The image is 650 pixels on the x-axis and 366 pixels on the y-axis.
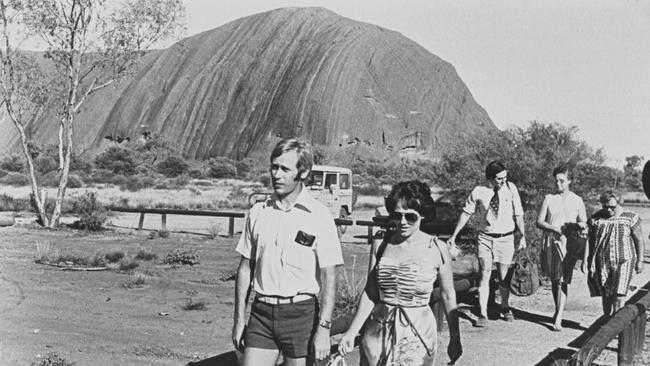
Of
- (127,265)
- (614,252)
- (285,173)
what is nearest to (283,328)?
(285,173)

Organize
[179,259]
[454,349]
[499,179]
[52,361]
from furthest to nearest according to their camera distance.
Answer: [179,259], [499,179], [52,361], [454,349]

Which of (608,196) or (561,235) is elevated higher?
(608,196)

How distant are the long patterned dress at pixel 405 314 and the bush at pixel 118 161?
7264 centimetres

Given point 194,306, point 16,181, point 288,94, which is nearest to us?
point 194,306

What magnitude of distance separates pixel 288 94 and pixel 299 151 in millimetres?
87415

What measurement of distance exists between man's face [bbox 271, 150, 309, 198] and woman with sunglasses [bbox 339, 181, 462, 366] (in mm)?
544

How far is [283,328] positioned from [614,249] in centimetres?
509

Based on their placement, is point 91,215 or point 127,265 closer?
point 127,265

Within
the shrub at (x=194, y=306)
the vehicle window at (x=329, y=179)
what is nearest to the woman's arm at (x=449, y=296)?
the shrub at (x=194, y=306)

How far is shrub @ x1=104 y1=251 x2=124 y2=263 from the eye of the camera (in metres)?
16.1

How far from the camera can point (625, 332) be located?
726cm

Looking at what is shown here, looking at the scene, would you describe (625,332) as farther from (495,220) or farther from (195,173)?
(195,173)

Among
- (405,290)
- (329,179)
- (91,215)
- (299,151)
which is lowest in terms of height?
(91,215)

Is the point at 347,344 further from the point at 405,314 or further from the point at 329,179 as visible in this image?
the point at 329,179
